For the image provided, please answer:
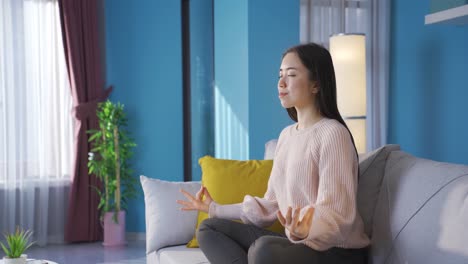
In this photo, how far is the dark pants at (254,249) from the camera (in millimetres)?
2066

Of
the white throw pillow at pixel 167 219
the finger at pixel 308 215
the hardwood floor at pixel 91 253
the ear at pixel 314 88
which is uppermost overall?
the ear at pixel 314 88

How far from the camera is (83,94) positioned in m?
5.58

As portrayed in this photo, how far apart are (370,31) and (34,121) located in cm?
314

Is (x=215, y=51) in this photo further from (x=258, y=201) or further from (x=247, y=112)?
(x=258, y=201)

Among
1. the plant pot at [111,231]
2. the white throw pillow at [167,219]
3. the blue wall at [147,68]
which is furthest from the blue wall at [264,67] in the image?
the white throw pillow at [167,219]

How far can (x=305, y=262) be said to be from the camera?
210 centimetres

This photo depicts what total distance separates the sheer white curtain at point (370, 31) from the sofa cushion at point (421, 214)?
357 cm

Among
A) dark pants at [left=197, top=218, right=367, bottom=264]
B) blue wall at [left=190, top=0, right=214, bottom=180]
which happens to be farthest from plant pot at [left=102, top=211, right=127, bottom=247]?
dark pants at [left=197, top=218, right=367, bottom=264]

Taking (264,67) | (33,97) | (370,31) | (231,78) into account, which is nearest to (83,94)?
(33,97)

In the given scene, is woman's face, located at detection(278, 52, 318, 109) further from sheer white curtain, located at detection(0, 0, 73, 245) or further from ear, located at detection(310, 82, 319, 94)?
sheer white curtain, located at detection(0, 0, 73, 245)

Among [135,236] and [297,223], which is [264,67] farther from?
[297,223]

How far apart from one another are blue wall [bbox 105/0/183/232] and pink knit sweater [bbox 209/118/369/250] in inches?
126

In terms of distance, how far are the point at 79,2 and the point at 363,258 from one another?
4036 mm

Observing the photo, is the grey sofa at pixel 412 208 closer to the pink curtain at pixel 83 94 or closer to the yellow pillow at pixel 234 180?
A: the yellow pillow at pixel 234 180
